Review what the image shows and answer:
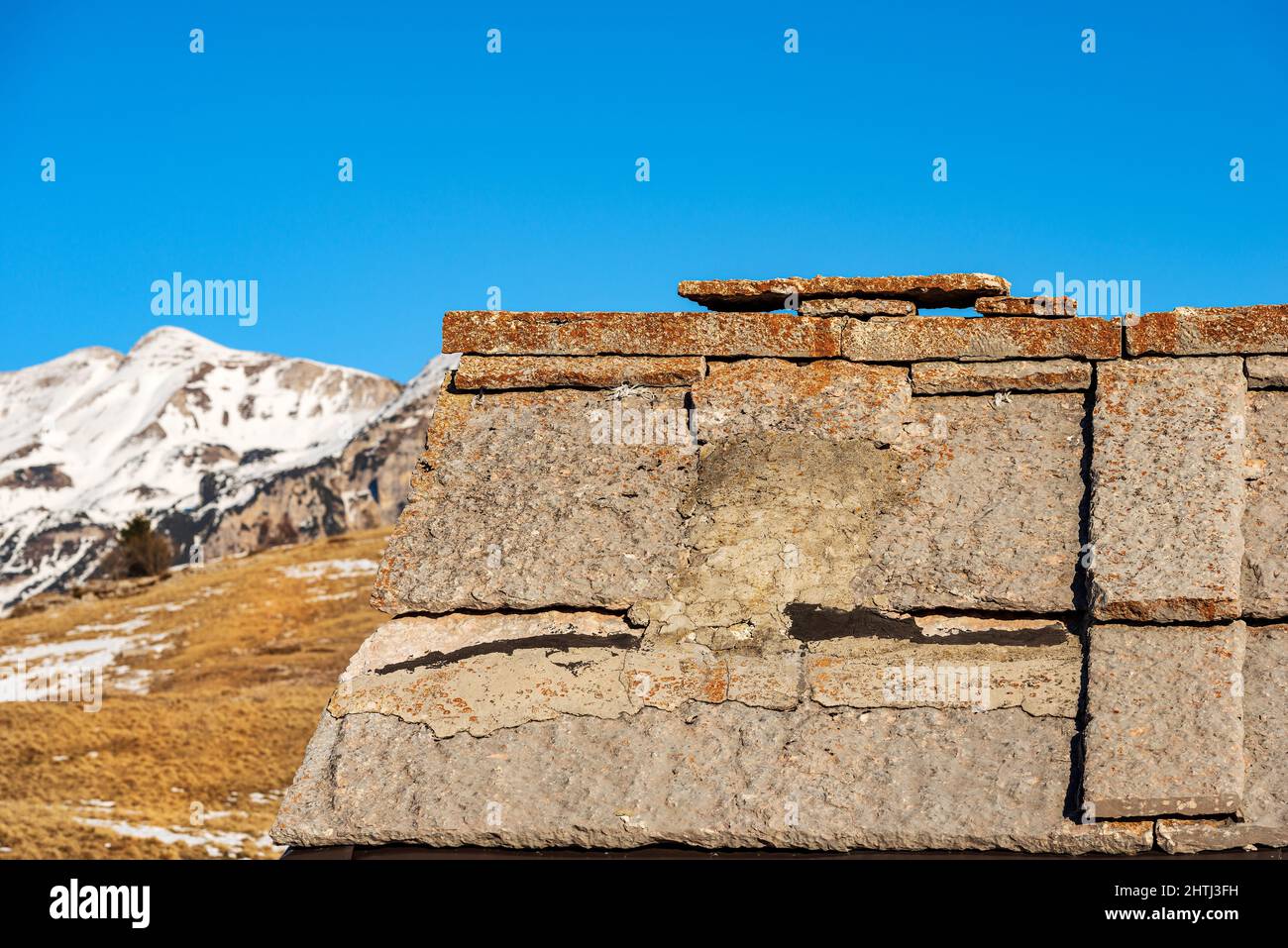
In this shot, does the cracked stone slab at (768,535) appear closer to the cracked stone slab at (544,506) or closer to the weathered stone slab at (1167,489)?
the cracked stone slab at (544,506)

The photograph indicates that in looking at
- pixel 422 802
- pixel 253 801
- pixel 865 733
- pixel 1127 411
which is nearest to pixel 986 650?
pixel 865 733

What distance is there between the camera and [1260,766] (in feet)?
11.2

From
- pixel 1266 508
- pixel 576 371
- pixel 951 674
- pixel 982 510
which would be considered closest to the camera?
pixel 951 674

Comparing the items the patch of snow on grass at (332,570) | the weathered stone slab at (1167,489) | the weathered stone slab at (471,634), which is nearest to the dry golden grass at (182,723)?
the patch of snow on grass at (332,570)

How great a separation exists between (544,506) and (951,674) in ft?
4.89

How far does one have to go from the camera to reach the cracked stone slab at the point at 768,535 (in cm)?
405

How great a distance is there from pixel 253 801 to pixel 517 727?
18032 millimetres

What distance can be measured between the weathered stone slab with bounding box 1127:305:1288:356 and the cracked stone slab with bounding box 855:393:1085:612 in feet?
1.01

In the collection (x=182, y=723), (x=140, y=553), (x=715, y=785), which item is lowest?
(x=182, y=723)

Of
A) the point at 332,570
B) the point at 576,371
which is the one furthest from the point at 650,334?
the point at 332,570

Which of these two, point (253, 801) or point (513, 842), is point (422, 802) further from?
point (253, 801)

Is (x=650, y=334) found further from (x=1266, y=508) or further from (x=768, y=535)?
(x=1266, y=508)

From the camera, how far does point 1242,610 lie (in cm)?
377

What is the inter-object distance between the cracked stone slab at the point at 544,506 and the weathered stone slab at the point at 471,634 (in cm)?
4
